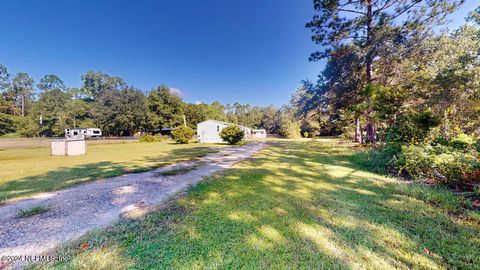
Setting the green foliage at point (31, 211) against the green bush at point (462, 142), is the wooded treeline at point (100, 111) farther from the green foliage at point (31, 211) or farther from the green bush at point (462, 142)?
the green foliage at point (31, 211)

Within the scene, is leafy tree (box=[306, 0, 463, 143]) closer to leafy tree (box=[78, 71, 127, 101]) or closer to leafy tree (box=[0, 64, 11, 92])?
leafy tree (box=[78, 71, 127, 101])

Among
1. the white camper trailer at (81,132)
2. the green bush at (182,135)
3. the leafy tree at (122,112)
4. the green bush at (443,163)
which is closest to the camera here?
the green bush at (443,163)

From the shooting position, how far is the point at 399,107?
27.6 feet

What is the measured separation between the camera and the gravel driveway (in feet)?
7.91

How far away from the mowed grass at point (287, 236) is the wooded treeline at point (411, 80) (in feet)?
8.13

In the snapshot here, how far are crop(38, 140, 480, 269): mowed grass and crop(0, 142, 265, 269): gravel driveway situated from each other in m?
0.41

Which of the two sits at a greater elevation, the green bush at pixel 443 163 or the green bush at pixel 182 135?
the green bush at pixel 182 135

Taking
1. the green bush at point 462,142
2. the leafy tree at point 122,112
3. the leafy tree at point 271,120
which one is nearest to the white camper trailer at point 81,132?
the leafy tree at point 122,112

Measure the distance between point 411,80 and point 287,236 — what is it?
40.6 ft

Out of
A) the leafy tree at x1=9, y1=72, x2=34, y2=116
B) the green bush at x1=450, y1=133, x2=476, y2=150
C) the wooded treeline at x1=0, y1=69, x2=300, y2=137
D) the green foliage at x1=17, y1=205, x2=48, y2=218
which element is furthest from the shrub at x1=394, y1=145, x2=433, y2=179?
the leafy tree at x1=9, y1=72, x2=34, y2=116

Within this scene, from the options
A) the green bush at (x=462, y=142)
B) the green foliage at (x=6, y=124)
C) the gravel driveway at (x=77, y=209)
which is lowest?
the gravel driveway at (x=77, y=209)

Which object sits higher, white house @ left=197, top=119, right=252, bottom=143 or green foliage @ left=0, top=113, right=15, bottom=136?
green foliage @ left=0, top=113, right=15, bottom=136

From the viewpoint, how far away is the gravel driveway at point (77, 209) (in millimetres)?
2412

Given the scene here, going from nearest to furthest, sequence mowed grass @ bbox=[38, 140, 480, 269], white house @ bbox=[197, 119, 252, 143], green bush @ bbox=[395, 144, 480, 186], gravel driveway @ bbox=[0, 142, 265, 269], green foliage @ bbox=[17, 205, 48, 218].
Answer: mowed grass @ bbox=[38, 140, 480, 269] → gravel driveway @ bbox=[0, 142, 265, 269] → green foliage @ bbox=[17, 205, 48, 218] → green bush @ bbox=[395, 144, 480, 186] → white house @ bbox=[197, 119, 252, 143]
